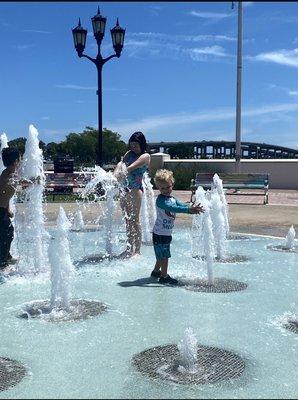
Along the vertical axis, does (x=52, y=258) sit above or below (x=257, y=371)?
above

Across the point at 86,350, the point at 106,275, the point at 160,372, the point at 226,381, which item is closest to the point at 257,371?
the point at 226,381

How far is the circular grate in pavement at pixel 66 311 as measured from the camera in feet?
16.0

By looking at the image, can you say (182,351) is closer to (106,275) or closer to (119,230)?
(106,275)

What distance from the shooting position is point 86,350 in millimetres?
4070

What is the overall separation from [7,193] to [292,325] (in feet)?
12.1

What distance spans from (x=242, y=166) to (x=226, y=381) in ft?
80.0

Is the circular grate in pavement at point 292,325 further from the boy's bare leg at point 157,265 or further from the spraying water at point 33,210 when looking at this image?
the spraying water at point 33,210

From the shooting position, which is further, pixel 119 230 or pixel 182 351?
pixel 119 230

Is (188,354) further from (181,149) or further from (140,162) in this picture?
(181,149)

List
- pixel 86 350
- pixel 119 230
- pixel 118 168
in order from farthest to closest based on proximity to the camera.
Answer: pixel 119 230 → pixel 118 168 → pixel 86 350

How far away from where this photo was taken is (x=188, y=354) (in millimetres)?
3705

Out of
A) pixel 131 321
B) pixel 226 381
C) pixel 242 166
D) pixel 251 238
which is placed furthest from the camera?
pixel 242 166

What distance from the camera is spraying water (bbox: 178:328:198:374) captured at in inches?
146

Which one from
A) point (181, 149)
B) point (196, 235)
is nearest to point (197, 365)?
point (196, 235)
